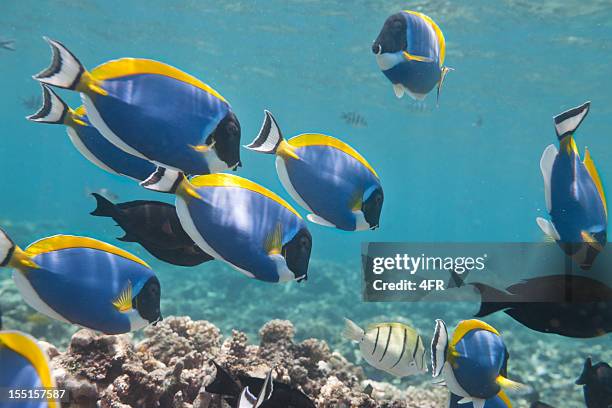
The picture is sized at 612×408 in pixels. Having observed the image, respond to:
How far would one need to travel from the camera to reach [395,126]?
47812mm

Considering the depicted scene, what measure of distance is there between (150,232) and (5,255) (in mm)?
615

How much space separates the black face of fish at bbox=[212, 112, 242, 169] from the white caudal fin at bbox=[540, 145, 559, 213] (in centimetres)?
123

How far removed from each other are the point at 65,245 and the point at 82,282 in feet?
0.60

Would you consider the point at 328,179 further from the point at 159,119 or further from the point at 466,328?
the point at 466,328

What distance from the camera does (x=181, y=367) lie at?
396 centimetres

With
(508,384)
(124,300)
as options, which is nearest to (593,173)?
(508,384)

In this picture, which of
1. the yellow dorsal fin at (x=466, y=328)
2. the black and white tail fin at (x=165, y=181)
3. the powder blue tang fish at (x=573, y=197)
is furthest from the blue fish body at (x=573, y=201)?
the black and white tail fin at (x=165, y=181)

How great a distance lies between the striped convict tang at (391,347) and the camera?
320 centimetres

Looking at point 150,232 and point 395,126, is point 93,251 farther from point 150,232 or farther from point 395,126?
point 395,126

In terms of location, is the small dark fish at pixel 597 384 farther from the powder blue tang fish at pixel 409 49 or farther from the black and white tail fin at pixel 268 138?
the black and white tail fin at pixel 268 138

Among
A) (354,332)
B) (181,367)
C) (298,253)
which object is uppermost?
(298,253)

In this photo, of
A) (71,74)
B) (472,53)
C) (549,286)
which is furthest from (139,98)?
(472,53)

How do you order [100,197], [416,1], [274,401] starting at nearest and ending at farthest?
[100,197], [274,401], [416,1]

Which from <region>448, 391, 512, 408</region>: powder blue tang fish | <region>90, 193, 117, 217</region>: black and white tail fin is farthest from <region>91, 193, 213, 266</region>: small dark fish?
<region>448, 391, 512, 408</region>: powder blue tang fish
